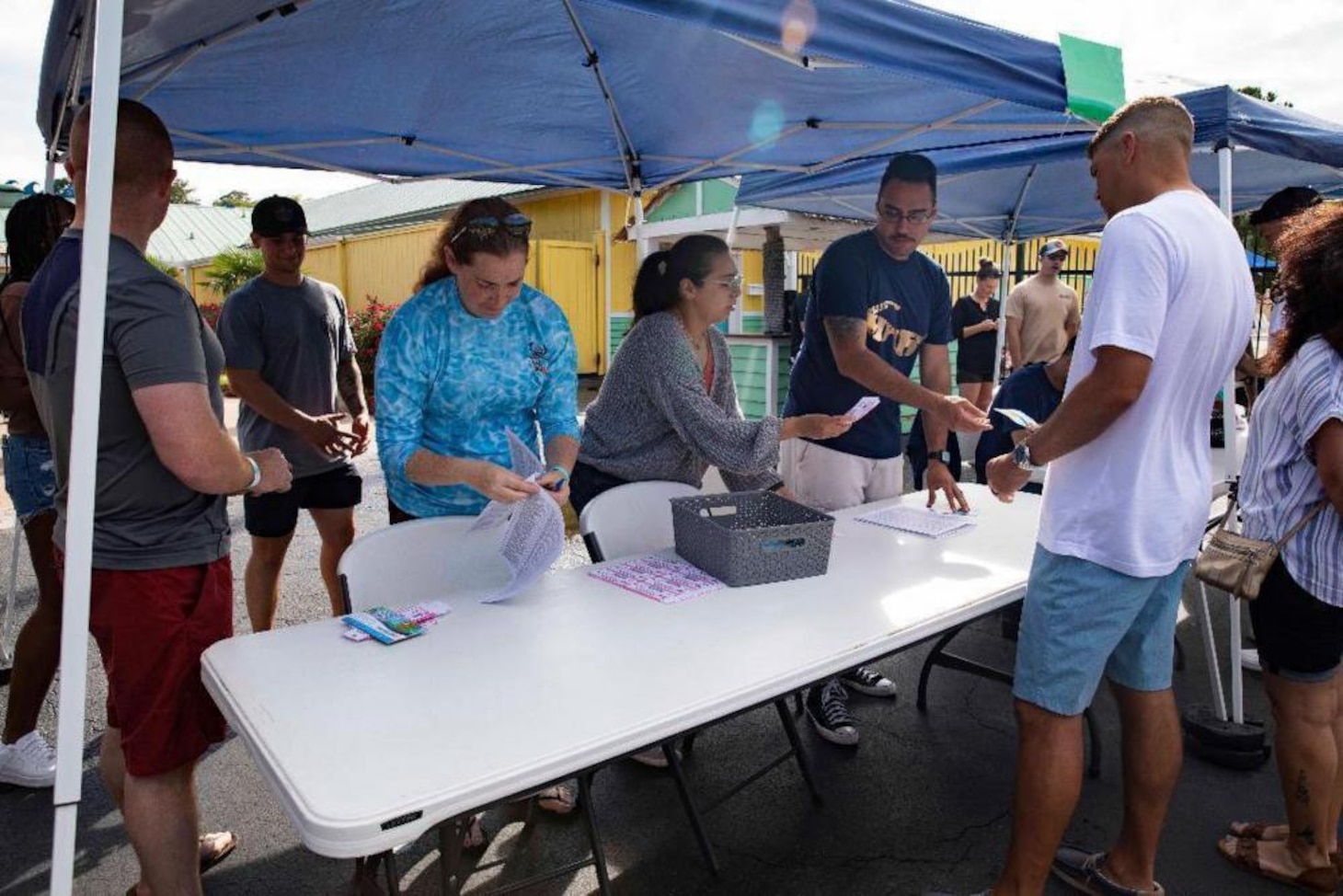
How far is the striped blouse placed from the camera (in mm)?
1870

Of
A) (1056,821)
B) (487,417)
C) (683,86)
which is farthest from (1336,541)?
(683,86)

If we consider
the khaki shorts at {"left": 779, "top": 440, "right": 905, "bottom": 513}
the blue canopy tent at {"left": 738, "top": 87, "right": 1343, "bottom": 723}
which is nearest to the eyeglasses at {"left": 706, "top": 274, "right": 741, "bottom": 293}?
the khaki shorts at {"left": 779, "top": 440, "right": 905, "bottom": 513}

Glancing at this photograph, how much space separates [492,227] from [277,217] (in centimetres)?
136

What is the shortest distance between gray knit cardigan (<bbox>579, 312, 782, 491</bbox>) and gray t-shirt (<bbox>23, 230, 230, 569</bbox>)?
1172 millimetres

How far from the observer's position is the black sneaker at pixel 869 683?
3305 millimetres

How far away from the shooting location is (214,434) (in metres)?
1.51

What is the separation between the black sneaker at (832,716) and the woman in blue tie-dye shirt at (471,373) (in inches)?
55.7

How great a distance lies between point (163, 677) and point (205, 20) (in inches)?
78.3

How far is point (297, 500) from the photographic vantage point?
121 inches

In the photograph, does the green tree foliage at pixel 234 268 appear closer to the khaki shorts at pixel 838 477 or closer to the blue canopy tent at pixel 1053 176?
the blue canopy tent at pixel 1053 176

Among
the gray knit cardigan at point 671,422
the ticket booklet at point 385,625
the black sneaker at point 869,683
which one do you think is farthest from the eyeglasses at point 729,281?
the black sneaker at point 869,683

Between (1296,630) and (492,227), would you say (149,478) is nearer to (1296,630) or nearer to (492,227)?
(492,227)

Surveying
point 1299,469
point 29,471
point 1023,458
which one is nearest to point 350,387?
point 29,471

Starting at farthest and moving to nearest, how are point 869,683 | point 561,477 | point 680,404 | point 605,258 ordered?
point 605,258 < point 869,683 < point 680,404 < point 561,477
